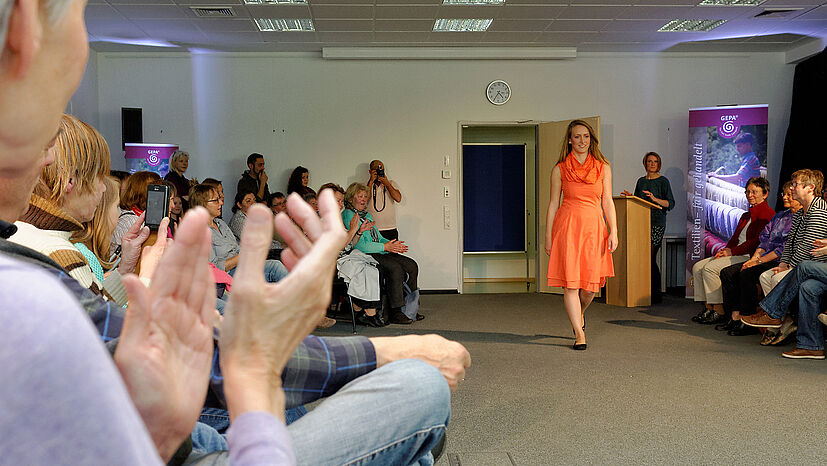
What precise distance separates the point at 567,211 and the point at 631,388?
5.04ft

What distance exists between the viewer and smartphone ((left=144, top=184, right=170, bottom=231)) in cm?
239

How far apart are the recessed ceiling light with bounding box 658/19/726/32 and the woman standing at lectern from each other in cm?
135

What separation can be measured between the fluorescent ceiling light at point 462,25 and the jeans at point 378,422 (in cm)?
644

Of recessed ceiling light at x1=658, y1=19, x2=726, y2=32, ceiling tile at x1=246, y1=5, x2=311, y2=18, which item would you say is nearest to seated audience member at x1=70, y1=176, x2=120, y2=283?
ceiling tile at x1=246, y1=5, x2=311, y2=18

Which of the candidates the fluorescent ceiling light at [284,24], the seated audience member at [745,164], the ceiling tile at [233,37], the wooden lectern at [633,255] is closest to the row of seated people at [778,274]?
the wooden lectern at [633,255]

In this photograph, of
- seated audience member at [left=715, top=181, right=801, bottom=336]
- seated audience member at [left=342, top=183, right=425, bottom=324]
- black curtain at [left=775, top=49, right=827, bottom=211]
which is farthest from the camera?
black curtain at [left=775, top=49, right=827, bottom=211]

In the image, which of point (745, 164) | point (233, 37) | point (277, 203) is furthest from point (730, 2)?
point (233, 37)

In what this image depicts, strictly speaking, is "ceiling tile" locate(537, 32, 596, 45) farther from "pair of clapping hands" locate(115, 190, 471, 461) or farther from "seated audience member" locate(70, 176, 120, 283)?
"pair of clapping hands" locate(115, 190, 471, 461)

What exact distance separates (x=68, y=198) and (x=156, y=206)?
50 cm

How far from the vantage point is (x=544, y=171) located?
26.8 ft

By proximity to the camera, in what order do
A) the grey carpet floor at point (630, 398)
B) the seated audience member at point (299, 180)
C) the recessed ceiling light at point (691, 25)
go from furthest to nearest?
the seated audience member at point (299, 180) → the recessed ceiling light at point (691, 25) → the grey carpet floor at point (630, 398)

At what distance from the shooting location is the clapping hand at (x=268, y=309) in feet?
1.72

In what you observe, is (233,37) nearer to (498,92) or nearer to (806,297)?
(498,92)

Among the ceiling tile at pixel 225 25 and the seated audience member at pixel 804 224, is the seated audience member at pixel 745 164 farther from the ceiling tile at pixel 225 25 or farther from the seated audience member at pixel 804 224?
the ceiling tile at pixel 225 25
